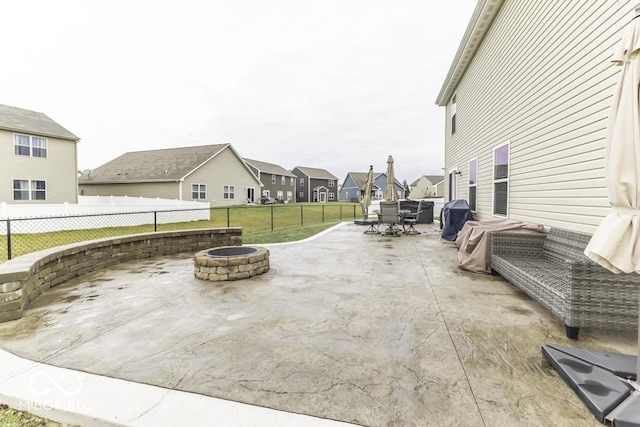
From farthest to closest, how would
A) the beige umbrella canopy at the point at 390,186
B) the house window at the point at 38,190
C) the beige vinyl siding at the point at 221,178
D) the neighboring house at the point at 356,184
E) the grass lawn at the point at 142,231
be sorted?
the neighboring house at the point at 356,184
the beige vinyl siding at the point at 221,178
the house window at the point at 38,190
the beige umbrella canopy at the point at 390,186
the grass lawn at the point at 142,231

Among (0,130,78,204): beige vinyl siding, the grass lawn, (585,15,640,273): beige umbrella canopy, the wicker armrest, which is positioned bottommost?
the grass lawn

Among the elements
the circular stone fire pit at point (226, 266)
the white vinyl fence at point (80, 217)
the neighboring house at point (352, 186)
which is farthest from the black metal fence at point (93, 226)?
the neighboring house at point (352, 186)

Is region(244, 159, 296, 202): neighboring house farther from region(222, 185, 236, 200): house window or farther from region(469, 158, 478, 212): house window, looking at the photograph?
region(469, 158, 478, 212): house window

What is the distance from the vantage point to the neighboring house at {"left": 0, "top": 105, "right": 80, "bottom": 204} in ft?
50.5

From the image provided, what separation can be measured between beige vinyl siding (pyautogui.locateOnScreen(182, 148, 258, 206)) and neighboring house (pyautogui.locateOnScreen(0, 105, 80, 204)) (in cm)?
694

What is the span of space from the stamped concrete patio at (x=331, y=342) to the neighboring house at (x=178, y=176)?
2025cm

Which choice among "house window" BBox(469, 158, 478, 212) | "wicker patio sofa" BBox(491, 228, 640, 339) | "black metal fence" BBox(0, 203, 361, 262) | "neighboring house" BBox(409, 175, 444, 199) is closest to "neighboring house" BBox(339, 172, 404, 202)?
"neighboring house" BBox(409, 175, 444, 199)

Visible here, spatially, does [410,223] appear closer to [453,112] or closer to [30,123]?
[453,112]

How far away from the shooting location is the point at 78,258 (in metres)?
4.66

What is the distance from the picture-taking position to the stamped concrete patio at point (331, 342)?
1759 millimetres

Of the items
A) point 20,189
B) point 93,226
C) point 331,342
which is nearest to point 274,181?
A: point 20,189

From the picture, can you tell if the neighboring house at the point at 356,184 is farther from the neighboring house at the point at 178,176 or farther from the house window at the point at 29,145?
the house window at the point at 29,145

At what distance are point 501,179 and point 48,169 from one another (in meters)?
22.3

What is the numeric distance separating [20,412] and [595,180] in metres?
5.70
